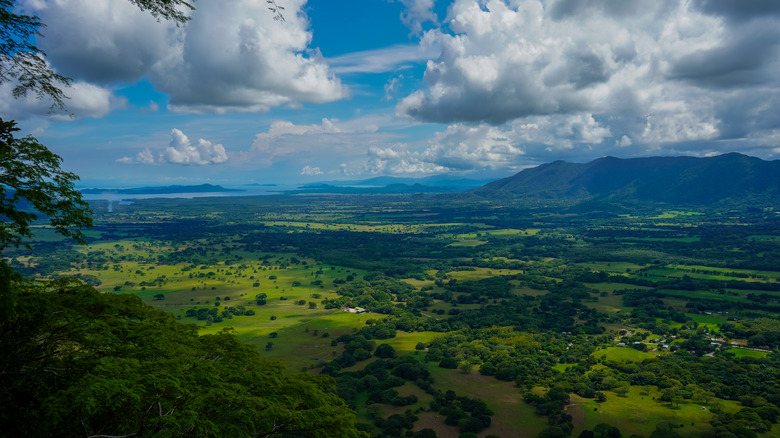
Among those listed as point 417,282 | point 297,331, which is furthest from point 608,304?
point 297,331

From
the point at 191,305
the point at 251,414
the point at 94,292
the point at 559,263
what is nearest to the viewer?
the point at 251,414

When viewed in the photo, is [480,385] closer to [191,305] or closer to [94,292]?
[94,292]

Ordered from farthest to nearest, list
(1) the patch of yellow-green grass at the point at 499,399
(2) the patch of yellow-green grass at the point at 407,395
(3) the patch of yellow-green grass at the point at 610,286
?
(3) the patch of yellow-green grass at the point at 610,286 → (2) the patch of yellow-green grass at the point at 407,395 → (1) the patch of yellow-green grass at the point at 499,399

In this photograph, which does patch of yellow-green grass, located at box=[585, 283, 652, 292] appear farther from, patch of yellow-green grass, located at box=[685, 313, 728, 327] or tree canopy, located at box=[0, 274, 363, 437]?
tree canopy, located at box=[0, 274, 363, 437]

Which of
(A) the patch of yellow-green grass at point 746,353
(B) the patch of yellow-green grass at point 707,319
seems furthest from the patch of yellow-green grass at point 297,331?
(B) the patch of yellow-green grass at point 707,319

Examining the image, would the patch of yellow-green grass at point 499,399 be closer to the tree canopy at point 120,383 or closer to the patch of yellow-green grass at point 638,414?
the patch of yellow-green grass at point 638,414

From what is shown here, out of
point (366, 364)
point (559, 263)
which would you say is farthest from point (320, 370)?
point (559, 263)
